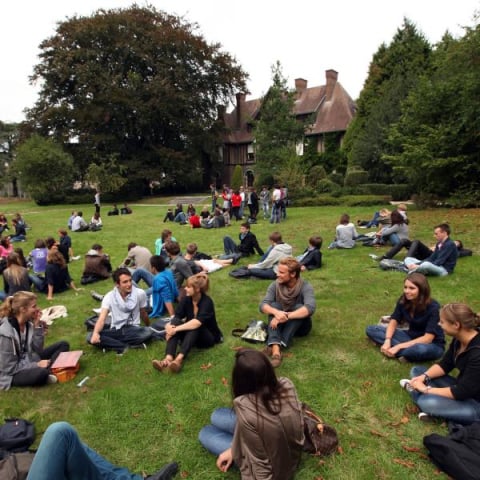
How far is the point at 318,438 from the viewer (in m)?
3.50

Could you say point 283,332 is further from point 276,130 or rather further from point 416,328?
point 276,130

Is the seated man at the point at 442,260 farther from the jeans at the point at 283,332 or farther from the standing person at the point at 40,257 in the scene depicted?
the standing person at the point at 40,257

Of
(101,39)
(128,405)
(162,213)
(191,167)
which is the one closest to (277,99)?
(162,213)

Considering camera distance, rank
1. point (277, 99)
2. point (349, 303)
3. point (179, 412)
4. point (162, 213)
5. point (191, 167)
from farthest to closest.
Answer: point (191, 167) → point (277, 99) → point (162, 213) → point (349, 303) → point (179, 412)

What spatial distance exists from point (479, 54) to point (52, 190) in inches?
1347

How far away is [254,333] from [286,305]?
0.81 meters

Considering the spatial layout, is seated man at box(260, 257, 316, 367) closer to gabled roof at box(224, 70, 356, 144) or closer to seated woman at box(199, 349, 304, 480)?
seated woman at box(199, 349, 304, 480)

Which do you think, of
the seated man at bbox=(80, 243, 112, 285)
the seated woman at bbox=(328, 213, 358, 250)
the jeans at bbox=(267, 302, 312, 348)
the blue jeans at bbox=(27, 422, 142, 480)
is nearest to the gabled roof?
the seated woman at bbox=(328, 213, 358, 250)

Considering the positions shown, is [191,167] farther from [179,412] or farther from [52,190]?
[179,412]

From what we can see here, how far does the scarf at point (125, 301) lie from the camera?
19.7ft

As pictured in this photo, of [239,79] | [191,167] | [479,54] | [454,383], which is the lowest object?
[454,383]

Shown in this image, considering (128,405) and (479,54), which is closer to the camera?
(128,405)

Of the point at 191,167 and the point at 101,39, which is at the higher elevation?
the point at 101,39

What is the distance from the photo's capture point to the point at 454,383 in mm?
3871
